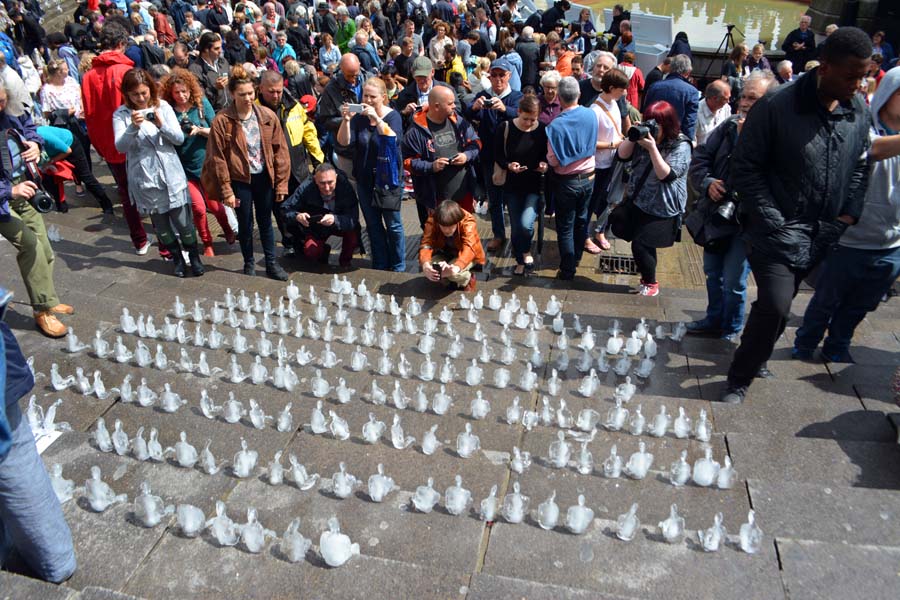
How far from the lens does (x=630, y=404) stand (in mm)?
4203

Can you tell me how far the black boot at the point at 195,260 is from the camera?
6535mm

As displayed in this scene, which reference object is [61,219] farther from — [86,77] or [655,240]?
[655,240]

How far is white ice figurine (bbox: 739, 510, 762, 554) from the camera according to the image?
291 cm

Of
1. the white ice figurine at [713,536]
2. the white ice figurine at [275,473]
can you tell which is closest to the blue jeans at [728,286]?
the white ice figurine at [713,536]

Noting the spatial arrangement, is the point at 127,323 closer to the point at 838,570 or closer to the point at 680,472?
the point at 680,472

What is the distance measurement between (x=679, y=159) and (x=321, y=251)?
3.60 metres

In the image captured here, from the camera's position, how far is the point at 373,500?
3367mm

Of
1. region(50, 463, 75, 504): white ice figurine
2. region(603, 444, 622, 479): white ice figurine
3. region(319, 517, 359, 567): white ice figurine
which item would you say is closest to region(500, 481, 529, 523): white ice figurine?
region(603, 444, 622, 479): white ice figurine

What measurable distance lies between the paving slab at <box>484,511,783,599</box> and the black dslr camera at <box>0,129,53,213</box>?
412cm

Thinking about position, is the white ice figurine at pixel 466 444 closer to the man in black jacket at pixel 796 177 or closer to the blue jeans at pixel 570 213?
the man in black jacket at pixel 796 177

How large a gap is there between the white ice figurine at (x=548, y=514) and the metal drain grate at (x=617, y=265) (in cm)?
493

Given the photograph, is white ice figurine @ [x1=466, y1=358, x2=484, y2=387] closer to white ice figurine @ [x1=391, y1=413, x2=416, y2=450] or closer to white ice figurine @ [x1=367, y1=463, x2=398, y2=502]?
white ice figurine @ [x1=391, y1=413, x2=416, y2=450]

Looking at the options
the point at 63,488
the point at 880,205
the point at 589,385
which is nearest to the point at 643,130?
the point at 880,205

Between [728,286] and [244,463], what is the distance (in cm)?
356
